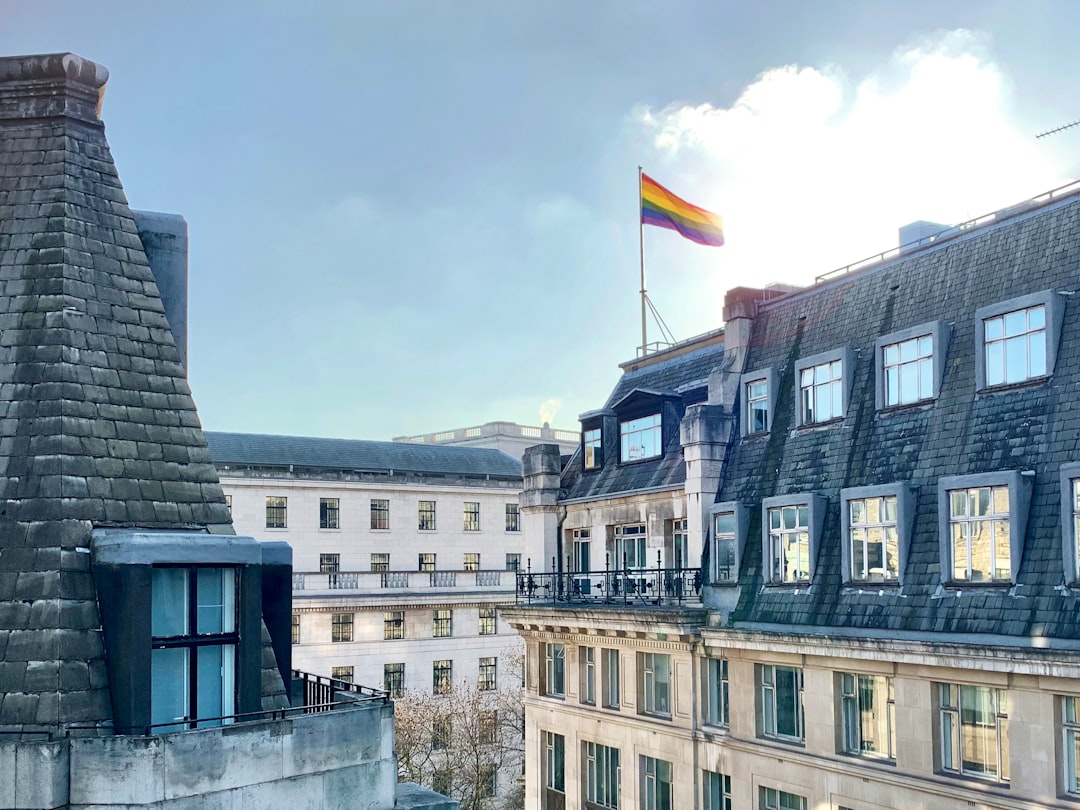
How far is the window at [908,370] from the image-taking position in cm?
2631

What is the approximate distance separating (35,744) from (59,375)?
4490 mm

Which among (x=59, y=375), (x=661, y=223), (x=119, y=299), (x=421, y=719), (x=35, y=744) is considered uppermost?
(x=661, y=223)

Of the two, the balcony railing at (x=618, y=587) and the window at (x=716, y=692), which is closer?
the window at (x=716, y=692)

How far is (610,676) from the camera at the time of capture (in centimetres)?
3484

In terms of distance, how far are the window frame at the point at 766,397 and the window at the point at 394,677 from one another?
3418 cm

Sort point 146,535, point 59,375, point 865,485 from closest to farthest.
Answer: point 146,535 < point 59,375 < point 865,485

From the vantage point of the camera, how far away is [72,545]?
12.5 m

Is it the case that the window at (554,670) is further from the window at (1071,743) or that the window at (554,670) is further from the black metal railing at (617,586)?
the window at (1071,743)

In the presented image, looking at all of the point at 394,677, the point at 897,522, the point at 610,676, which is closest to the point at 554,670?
the point at 610,676

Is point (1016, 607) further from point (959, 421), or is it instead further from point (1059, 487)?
point (959, 421)

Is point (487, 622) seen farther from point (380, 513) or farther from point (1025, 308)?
point (1025, 308)

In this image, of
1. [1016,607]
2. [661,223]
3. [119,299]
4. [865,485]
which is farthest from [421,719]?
[119,299]

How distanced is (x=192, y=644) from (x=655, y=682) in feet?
72.1

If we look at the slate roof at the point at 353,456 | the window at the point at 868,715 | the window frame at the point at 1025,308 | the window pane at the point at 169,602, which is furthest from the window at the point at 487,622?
the window pane at the point at 169,602
